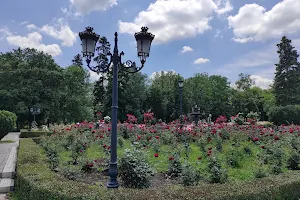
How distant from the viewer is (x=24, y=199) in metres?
4.88

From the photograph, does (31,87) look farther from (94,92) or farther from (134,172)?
(134,172)

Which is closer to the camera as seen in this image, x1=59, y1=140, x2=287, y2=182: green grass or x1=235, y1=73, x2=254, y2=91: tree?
x1=59, y1=140, x2=287, y2=182: green grass

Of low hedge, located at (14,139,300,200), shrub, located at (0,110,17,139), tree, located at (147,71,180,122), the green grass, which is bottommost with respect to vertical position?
the green grass

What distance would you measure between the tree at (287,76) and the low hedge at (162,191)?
32871 mm

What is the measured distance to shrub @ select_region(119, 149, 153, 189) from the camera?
5141 millimetres

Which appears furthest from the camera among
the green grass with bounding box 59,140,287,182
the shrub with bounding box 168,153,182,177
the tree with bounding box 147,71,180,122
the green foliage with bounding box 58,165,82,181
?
the tree with bounding box 147,71,180,122

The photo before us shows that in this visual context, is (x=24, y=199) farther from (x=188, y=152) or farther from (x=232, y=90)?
(x=232, y=90)

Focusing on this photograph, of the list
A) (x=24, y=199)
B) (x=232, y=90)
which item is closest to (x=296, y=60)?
(x=232, y=90)

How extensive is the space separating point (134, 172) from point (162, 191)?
134 centimetres

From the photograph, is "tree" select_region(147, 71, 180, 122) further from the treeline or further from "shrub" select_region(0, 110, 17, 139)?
"shrub" select_region(0, 110, 17, 139)

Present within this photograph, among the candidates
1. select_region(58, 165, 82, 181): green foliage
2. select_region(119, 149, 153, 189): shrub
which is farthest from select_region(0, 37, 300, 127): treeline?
select_region(119, 149, 153, 189): shrub

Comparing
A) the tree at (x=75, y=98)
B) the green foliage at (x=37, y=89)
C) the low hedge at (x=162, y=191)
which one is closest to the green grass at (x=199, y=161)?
the low hedge at (x=162, y=191)

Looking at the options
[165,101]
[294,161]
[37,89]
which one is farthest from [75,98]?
[294,161]

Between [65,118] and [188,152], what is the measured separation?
26.0 m
